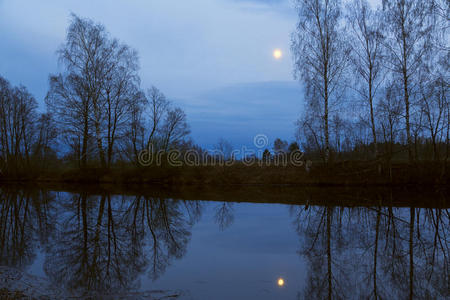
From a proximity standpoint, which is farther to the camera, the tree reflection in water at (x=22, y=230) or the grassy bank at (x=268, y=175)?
the grassy bank at (x=268, y=175)

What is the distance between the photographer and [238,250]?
6.76m

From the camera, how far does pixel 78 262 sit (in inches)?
227

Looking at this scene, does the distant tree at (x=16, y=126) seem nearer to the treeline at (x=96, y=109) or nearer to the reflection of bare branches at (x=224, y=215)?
the treeline at (x=96, y=109)

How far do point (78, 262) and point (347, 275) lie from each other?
4.70 meters

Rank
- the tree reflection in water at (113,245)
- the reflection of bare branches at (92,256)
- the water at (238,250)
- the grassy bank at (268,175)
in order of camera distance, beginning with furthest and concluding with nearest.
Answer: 1. the grassy bank at (268,175)
2. the tree reflection in water at (113,245)
3. the reflection of bare branches at (92,256)
4. the water at (238,250)

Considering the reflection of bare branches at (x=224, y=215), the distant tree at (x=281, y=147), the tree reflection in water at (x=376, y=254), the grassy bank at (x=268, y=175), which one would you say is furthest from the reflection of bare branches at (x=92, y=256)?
the distant tree at (x=281, y=147)

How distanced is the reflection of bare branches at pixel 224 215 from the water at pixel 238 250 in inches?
2.9

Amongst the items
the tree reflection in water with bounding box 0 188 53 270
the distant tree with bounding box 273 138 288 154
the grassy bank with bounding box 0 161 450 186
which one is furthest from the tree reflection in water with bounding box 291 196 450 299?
the distant tree with bounding box 273 138 288 154

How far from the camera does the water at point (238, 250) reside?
4.55 m

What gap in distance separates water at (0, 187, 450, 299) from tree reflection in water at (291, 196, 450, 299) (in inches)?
0.7

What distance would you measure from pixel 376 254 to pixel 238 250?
107 inches

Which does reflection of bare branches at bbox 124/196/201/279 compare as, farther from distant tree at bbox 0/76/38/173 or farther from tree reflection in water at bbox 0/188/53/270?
distant tree at bbox 0/76/38/173

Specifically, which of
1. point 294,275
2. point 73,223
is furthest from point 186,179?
point 294,275

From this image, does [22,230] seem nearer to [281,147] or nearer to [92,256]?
[92,256]
